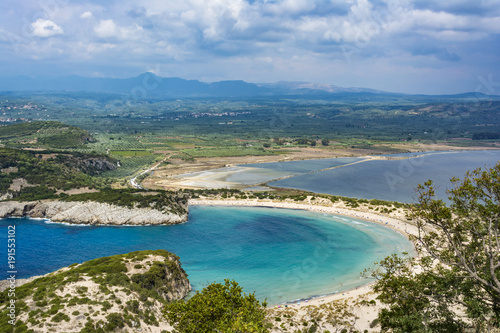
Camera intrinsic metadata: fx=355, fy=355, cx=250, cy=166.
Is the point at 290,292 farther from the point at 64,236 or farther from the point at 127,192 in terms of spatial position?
the point at 127,192

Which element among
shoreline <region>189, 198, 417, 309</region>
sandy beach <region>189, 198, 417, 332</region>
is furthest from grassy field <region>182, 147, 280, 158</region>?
sandy beach <region>189, 198, 417, 332</region>

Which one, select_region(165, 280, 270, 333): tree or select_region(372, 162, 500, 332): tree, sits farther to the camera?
select_region(165, 280, 270, 333): tree

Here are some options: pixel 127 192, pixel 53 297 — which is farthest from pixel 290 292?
pixel 127 192

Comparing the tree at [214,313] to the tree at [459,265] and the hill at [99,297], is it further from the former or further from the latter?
the tree at [459,265]

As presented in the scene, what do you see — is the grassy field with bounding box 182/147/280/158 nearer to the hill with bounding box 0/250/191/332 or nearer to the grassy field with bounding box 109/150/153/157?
the grassy field with bounding box 109/150/153/157

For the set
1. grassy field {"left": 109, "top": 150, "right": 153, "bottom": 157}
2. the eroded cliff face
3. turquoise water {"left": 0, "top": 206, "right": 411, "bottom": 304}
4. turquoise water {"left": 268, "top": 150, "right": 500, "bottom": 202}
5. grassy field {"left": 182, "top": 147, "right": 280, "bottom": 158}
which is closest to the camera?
turquoise water {"left": 0, "top": 206, "right": 411, "bottom": 304}

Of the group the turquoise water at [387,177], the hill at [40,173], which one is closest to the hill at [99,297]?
the hill at [40,173]

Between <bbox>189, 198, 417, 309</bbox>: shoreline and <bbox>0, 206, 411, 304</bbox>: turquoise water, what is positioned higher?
<bbox>189, 198, 417, 309</bbox>: shoreline
